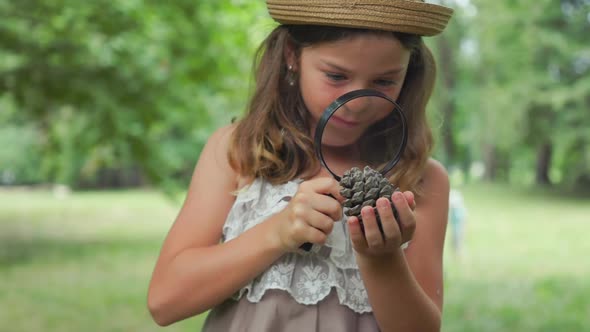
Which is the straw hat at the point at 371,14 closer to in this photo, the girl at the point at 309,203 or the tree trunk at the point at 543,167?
the girl at the point at 309,203

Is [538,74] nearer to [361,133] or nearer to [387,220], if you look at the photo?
[361,133]

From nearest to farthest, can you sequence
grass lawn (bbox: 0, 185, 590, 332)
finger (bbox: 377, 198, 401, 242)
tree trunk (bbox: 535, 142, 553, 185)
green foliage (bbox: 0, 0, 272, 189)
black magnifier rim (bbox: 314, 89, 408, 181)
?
finger (bbox: 377, 198, 401, 242) → black magnifier rim (bbox: 314, 89, 408, 181) → grass lawn (bbox: 0, 185, 590, 332) → green foliage (bbox: 0, 0, 272, 189) → tree trunk (bbox: 535, 142, 553, 185)

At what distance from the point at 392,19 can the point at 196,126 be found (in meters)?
8.84

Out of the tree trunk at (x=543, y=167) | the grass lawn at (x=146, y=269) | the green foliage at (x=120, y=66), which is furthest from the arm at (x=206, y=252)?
the tree trunk at (x=543, y=167)

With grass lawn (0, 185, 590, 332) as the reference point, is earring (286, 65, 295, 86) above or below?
above

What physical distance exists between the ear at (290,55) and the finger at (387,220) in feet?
1.87

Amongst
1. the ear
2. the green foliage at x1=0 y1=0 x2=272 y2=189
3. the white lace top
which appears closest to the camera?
the white lace top

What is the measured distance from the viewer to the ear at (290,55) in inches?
76.0

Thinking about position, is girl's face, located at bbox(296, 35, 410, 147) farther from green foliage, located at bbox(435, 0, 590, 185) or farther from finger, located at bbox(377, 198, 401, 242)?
green foliage, located at bbox(435, 0, 590, 185)

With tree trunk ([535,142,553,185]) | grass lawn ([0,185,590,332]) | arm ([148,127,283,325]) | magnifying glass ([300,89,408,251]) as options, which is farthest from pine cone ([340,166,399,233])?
tree trunk ([535,142,553,185])

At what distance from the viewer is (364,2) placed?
168 centimetres

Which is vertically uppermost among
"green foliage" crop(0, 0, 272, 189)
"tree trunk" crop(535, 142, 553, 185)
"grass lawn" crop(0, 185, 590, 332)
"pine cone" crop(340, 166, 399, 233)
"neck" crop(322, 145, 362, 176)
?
"green foliage" crop(0, 0, 272, 189)

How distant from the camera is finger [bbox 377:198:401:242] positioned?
1.46m

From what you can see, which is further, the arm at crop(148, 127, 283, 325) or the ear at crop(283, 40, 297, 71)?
the ear at crop(283, 40, 297, 71)
